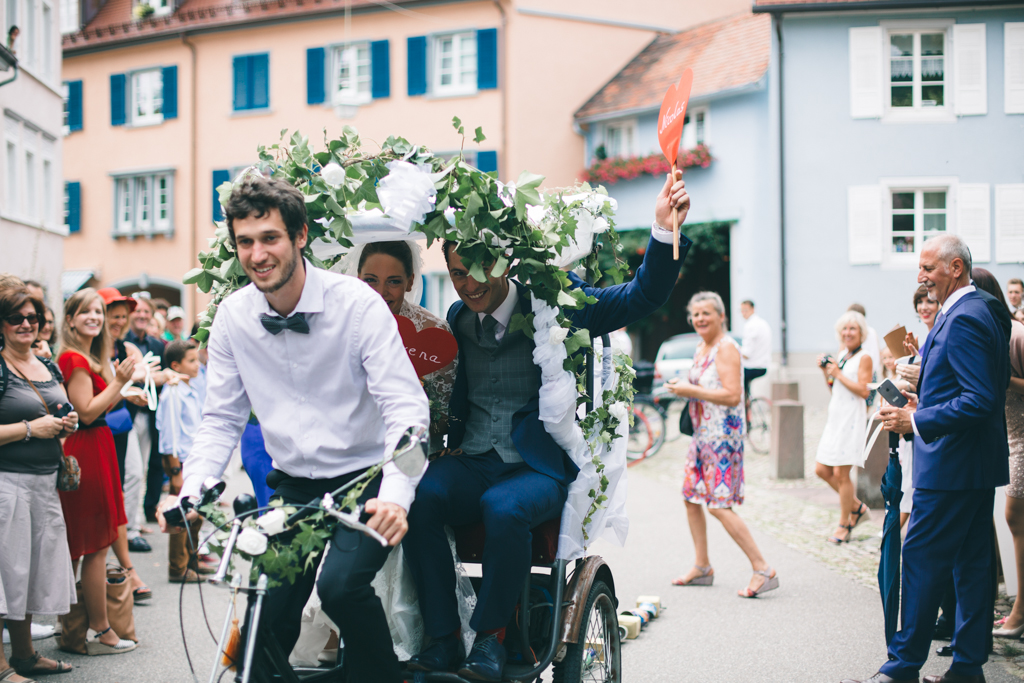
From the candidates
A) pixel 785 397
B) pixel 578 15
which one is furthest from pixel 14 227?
pixel 578 15

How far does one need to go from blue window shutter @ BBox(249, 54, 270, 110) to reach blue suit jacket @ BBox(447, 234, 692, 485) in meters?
23.0

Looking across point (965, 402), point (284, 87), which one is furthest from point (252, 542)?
point (284, 87)

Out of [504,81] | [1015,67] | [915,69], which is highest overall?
[504,81]

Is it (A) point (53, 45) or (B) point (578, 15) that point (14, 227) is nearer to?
(A) point (53, 45)

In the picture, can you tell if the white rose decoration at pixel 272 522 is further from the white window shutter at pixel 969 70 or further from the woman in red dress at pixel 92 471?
the white window shutter at pixel 969 70

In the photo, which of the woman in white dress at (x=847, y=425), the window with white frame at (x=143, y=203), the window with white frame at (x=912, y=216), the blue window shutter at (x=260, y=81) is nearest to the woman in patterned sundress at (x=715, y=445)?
the woman in white dress at (x=847, y=425)

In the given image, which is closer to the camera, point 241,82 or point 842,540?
point 842,540

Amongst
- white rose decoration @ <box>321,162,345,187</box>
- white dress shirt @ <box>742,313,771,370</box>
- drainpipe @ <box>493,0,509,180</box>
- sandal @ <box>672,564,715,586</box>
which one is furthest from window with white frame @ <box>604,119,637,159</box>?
white rose decoration @ <box>321,162,345,187</box>

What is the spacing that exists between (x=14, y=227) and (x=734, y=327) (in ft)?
49.0

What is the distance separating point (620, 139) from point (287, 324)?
20943 mm

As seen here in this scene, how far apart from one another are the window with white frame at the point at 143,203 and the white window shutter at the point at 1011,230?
2306cm

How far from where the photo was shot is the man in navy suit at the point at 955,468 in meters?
4.16

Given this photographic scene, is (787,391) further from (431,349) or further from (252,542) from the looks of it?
(252,542)

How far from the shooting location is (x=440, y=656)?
3.41 m
